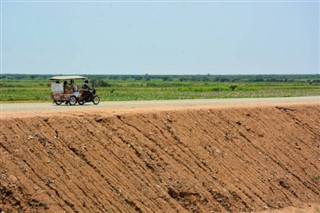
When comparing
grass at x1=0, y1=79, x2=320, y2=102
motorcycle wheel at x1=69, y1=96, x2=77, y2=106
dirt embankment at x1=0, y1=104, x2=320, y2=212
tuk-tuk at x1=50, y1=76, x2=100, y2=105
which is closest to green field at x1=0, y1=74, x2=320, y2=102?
grass at x1=0, y1=79, x2=320, y2=102

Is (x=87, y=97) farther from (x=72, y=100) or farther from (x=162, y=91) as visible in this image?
(x=162, y=91)

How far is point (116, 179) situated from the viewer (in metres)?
17.8

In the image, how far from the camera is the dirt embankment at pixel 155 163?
54.1 feet

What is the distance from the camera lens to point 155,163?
19.3 m

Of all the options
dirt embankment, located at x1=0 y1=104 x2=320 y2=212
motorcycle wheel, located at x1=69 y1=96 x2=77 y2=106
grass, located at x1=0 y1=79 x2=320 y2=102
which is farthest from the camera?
grass, located at x1=0 y1=79 x2=320 y2=102

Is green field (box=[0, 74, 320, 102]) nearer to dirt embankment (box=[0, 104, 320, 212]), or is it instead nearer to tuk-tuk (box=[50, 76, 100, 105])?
tuk-tuk (box=[50, 76, 100, 105])

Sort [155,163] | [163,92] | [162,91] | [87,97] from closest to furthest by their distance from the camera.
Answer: [155,163] → [87,97] → [163,92] → [162,91]

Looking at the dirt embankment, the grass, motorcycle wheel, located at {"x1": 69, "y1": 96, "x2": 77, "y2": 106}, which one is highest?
the grass

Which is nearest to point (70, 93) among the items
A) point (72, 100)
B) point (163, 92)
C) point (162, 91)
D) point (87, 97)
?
point (72, 100)

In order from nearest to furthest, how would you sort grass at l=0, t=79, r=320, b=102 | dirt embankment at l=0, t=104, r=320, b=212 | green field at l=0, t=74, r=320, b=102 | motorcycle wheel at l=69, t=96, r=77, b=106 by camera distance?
dirt embankment at l=0, t=104, r=320, b=212
motorcycle wheel at l=69, t=96, r=77, b=106
grass at l=0, t=79, r=320, b=102
green field at l=0, t=74, r=320, b=102

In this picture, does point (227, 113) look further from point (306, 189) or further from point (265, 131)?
point (306, 189)

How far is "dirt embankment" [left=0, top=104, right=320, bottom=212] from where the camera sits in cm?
1650

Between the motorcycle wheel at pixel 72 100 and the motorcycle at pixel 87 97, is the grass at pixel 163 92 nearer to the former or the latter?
the motorcycle wheel at pixel 72 100

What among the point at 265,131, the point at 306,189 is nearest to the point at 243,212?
the point at 306,189
